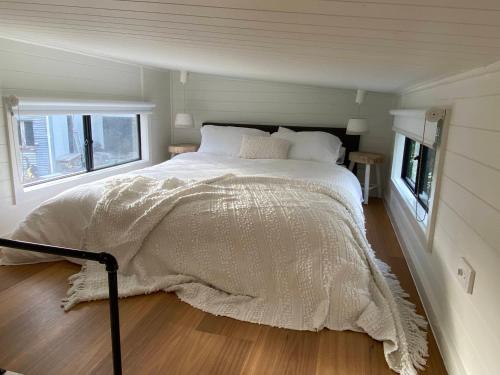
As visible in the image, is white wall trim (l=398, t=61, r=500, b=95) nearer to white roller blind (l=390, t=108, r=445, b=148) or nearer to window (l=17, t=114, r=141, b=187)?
white roller blind (l=390, t=108, r=445, b=148)

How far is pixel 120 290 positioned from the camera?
2125mm

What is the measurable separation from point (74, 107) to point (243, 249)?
2227mm

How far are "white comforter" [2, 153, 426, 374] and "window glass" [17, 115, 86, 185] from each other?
2.83 feet

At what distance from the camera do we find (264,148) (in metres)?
3.95

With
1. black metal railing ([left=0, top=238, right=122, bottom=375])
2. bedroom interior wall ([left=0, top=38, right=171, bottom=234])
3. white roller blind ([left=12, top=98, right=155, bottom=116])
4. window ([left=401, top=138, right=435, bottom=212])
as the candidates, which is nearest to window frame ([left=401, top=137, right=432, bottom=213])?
window ([left=401, top=138, right=435, bottom=212])

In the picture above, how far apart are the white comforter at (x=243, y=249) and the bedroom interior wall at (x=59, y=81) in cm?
53

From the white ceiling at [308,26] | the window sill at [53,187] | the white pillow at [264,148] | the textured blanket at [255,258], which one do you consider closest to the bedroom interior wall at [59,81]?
the window sill at [53,187]

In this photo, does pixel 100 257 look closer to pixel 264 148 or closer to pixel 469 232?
pixel 469 232

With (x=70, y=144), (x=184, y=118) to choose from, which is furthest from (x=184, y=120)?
(x=70, y=144)

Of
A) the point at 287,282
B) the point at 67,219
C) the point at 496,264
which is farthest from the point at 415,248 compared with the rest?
the point at 67,219

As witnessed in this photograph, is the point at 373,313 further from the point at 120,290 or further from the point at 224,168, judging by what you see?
the point at 224,168

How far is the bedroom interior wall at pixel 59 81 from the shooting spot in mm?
2668

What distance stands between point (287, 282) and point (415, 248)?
3.63 feet

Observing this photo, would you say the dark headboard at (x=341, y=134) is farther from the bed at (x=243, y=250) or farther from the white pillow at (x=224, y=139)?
the bed at (x=243, y=250)
